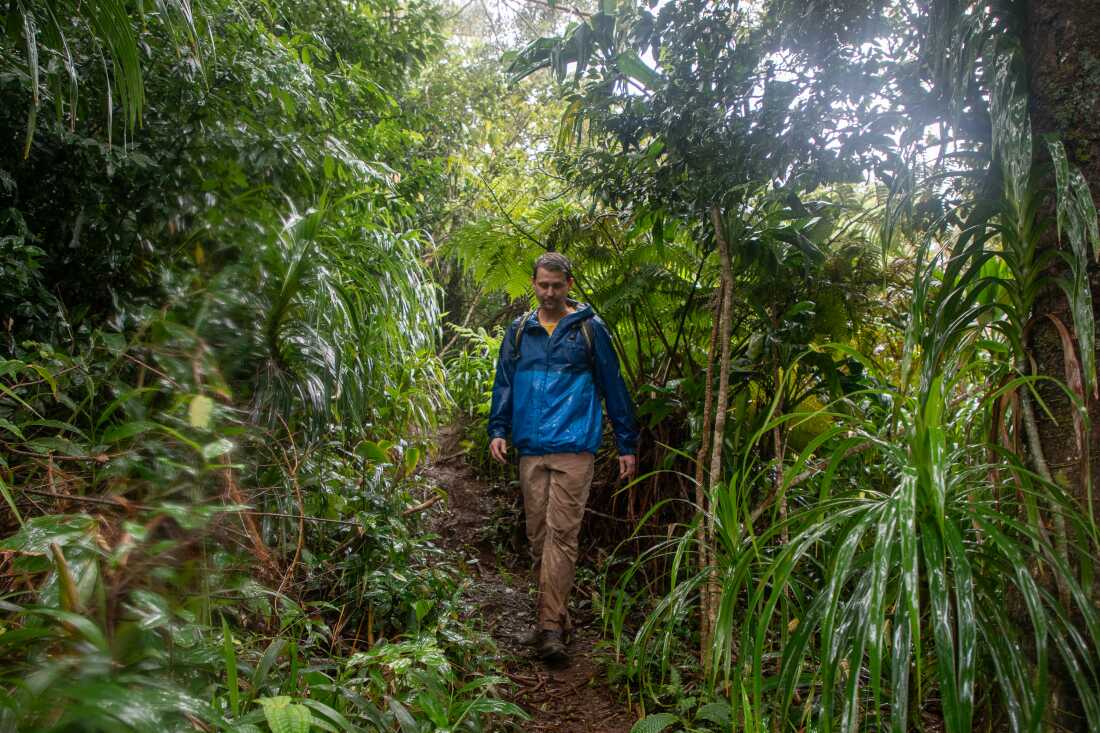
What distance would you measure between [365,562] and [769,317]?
2032 millimetres

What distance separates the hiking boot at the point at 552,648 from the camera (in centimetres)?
299

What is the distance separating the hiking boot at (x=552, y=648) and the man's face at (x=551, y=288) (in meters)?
1.51

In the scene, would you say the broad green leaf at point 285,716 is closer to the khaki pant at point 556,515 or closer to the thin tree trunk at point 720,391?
the thin tree trunk at point 720,391

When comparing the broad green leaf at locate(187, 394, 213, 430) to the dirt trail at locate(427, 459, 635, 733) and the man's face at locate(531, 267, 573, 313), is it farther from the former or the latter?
the man's face at locate(531, 267, 573, 313)

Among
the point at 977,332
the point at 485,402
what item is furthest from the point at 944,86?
the point at 485,402

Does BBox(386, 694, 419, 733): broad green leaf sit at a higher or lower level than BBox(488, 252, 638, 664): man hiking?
lower

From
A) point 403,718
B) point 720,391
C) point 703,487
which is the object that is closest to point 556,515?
point 703,487

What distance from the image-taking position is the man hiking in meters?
3.22

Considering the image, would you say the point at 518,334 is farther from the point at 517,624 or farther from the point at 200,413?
the point at 200,413

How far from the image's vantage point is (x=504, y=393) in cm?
353

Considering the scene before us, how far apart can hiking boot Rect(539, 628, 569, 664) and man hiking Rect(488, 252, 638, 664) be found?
10cm

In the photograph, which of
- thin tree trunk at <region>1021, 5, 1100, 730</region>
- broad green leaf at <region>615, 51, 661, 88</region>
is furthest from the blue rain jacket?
thin tree trunk at <region>1021, 5, 1100, 730</region>

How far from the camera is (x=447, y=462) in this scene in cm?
559

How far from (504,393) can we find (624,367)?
0.95m
